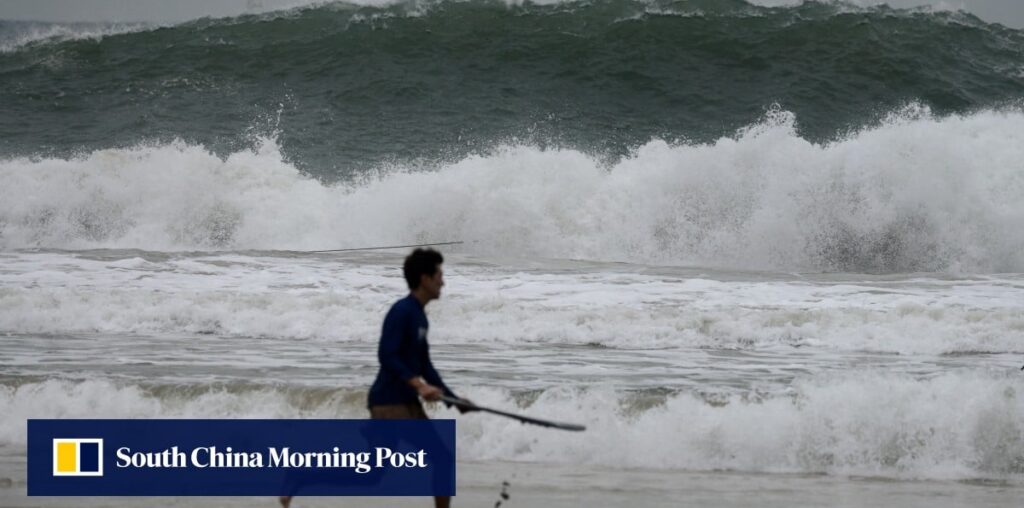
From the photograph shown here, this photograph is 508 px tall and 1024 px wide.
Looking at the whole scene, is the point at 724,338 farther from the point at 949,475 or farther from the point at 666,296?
the point at 949,475

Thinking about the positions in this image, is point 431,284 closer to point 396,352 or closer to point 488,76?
point 396,352

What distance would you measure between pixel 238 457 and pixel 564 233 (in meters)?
10.7

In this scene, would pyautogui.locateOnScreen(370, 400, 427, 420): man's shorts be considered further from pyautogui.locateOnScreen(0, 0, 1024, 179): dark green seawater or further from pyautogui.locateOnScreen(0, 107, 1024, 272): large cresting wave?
pyautogui.locateOnScreen(0, 0, 1024, 179): dark green seawater

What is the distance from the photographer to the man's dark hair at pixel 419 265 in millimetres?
4566

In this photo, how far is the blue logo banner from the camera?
4.68 metres

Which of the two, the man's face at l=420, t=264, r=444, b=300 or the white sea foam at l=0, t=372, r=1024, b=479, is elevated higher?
the man's face at l=420, t=264, r=444, b=300

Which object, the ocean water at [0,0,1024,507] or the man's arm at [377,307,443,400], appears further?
the ocean water at [0,0,1024,507]

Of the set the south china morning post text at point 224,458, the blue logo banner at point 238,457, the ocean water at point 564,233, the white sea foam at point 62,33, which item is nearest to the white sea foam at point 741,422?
the ocean water at point 564,233

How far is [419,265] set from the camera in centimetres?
457

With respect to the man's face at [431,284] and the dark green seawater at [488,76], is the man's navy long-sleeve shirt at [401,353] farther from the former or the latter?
the dark green seawater at [488,76]

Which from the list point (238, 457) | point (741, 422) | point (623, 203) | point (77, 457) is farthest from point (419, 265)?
point (623, 203)

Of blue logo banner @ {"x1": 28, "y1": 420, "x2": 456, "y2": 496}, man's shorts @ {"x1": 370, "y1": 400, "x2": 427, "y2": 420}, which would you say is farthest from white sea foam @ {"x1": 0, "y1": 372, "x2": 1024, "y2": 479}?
man's shorts @ {"x1": 370, "y1": 400, "x2": 427, "y2": 420}

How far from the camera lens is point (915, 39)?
25.9m

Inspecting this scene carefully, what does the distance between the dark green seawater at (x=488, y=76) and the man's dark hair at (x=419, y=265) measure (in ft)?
53.6
